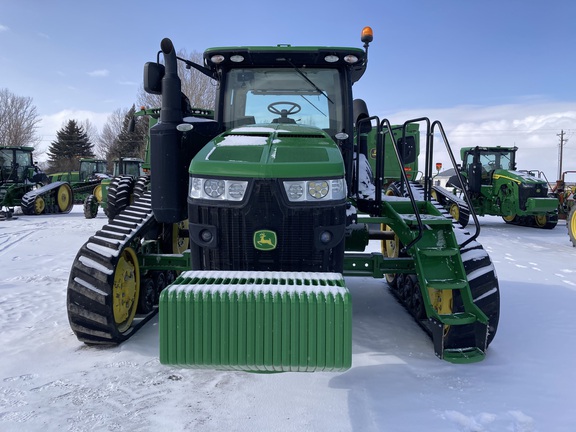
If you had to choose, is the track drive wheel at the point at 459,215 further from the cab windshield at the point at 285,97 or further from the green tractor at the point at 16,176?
the green tractor at the point at 16,176

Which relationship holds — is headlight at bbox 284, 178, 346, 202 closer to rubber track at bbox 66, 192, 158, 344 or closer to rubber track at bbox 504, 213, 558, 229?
rubber track at bbox 66, 192, 158, 344

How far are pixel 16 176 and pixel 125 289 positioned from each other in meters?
18.2

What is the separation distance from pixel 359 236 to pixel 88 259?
109 inches

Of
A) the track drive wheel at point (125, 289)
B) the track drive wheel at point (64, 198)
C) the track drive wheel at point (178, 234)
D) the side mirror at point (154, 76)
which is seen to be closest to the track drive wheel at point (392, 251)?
the track drive wheel at point (178, 234)

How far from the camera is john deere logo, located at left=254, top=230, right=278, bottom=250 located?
3.14 meters

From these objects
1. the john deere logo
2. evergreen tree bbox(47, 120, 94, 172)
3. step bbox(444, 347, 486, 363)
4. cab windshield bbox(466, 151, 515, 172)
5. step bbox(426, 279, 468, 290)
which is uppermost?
evergreen tree bbox(47, 120, 94, 172)

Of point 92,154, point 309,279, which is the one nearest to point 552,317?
point 309,279

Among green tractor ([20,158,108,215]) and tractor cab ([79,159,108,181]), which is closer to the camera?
green tractor ([20,158,108,215])

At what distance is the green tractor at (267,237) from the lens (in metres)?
2.62

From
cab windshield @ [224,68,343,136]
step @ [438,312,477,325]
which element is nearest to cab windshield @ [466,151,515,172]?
cab windshield @ [224,68,343,136]

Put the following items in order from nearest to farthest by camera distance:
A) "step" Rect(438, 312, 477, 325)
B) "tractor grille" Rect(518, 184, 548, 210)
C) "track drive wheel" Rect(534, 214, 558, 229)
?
"step" Rect(438, 312, 477, 325)
"tractor grille" Rect(518, 184, 548, 210)
"track drive wheel" Rect(534, 214, 558, 229)

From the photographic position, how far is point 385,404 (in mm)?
3174

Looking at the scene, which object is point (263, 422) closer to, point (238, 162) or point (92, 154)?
point (238, 162)

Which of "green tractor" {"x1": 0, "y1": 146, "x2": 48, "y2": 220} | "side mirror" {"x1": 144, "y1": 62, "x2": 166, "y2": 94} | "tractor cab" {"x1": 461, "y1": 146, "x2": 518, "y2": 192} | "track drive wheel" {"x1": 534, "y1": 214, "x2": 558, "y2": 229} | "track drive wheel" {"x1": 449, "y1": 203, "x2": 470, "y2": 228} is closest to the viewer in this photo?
"side mirror" {"x1": 144, "y1": 62, "x2": 166, "y2": 94}
